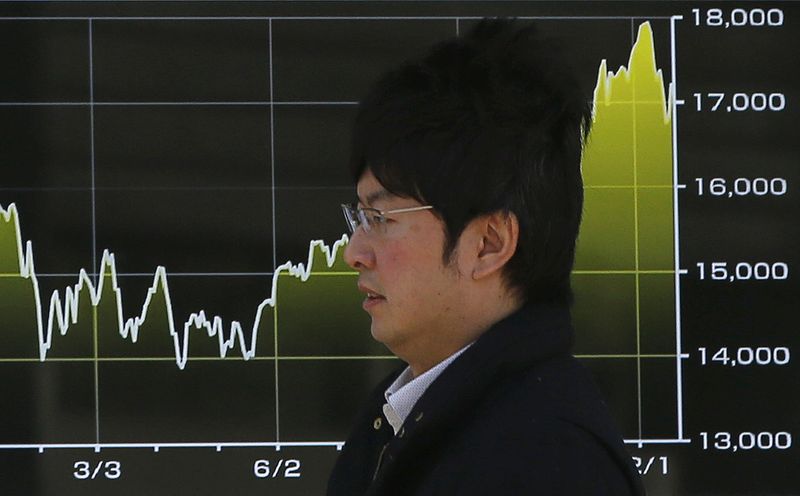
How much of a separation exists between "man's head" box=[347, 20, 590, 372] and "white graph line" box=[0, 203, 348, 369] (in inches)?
62.3

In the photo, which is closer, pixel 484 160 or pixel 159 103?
pixel 484 160

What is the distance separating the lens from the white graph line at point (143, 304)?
3.28 meters

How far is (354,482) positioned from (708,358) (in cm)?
173

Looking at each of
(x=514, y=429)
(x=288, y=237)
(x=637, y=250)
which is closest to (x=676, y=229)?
(x=637, y=250)

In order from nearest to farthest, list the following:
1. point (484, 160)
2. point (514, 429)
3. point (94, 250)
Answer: point (514, 429) < point (484, 160) < point (94, 250)

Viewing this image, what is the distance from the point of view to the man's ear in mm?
1662

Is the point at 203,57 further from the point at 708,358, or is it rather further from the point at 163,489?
the point at 708,358

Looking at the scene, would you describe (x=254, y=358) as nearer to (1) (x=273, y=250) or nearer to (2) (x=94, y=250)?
(1) (x=273, y=250)

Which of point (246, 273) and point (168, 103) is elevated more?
point (168, 103)

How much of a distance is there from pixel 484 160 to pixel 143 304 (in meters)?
1.80

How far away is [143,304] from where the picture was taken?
3.29 m

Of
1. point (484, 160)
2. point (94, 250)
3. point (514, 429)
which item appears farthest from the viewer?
point (94, 250)

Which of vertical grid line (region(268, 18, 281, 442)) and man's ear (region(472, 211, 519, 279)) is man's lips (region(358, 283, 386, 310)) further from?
vertical grid line (region(268, 18, 281, 442))

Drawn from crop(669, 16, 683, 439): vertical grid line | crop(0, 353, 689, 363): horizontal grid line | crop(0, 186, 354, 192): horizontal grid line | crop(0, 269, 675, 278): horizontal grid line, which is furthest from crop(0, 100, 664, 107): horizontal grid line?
crop(669, 16, 683, 439): vertical grid line
